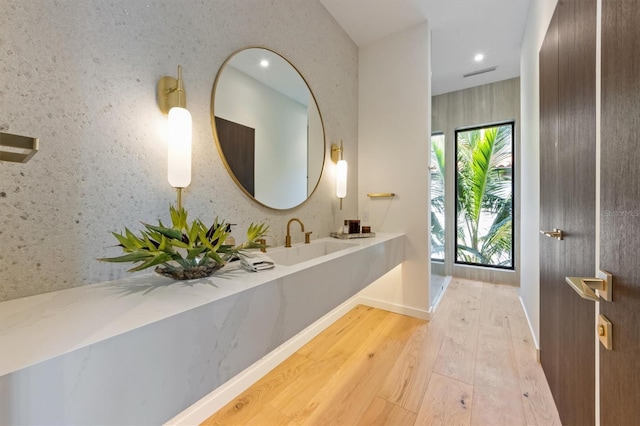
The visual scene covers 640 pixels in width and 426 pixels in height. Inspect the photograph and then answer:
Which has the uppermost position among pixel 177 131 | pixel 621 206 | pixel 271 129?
pixel 271 129

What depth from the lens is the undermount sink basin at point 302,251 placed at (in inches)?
64.1

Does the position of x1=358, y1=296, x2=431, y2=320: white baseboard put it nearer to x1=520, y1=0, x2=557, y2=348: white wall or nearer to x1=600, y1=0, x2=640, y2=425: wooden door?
x1=520, y1=0, x2=557, y2=348: white wall

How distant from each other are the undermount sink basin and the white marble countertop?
0.55 meters

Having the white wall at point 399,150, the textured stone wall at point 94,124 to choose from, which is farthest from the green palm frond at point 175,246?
the white wall at point 399,150

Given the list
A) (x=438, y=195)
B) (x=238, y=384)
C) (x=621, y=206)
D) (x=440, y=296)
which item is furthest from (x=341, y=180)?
(x=438, y=195)

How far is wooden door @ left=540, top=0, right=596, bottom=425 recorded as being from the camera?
0.91 metres

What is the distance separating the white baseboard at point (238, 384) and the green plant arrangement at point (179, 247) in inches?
19.9

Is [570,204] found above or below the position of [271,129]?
below

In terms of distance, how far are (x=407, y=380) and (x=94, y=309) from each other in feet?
5.61

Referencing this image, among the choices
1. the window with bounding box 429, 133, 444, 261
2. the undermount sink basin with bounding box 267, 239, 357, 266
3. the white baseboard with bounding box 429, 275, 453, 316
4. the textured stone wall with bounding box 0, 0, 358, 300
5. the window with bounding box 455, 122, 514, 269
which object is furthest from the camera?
the window with bounding box 429, 133, 444, 261

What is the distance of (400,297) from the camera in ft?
8.59

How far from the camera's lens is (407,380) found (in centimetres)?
160

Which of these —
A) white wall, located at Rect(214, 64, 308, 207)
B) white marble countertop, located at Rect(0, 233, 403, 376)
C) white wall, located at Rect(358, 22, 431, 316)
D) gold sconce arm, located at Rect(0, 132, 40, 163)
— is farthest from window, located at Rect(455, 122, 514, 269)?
gold sconce arm, located at Rect(0, 132, 40, 163)

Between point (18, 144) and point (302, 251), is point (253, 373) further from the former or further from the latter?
point (18, 144)
